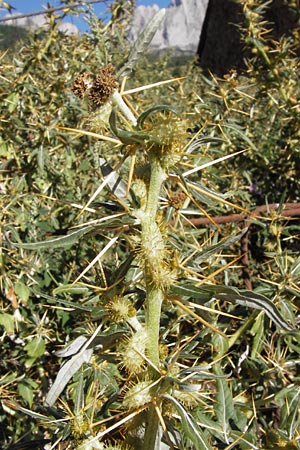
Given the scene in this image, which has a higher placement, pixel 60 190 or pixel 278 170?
pixel 60 190

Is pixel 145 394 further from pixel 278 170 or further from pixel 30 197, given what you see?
pixel 278 170

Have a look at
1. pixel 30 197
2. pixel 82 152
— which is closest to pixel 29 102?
pixel 82 152

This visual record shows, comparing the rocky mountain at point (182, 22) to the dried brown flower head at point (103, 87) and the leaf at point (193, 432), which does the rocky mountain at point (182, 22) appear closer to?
the dried brown flower head at point (103, 87)

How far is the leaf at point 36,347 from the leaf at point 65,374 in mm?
1051

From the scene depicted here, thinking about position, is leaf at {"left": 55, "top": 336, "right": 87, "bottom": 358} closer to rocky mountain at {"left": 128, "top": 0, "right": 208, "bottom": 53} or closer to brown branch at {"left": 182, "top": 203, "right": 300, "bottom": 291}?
brown branch at {"left": 182, "top": 203, "right": 300, "bottom": 291}

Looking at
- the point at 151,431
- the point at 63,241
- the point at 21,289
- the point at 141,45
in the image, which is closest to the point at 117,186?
the point at 63,241

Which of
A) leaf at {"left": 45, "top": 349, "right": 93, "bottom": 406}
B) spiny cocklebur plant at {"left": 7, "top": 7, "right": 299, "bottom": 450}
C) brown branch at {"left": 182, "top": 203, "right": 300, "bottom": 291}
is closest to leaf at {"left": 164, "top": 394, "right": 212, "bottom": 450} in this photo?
spiny cocklebur plant at {"left": 7, "top": 7, "right": 299, "bottom": 450}

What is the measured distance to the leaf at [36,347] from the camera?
2.01 meters

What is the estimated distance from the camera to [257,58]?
2861 mm

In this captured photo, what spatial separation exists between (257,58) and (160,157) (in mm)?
2230

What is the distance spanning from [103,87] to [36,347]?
1473 mm

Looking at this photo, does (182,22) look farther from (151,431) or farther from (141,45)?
(151,431)

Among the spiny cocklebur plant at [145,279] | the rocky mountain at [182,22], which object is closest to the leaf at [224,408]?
the spiny cocklebur plant at [145,279]

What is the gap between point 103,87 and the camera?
828 mm
